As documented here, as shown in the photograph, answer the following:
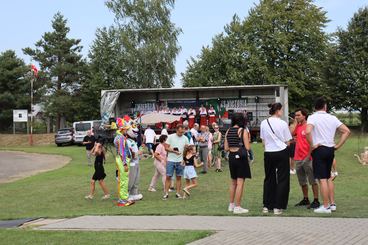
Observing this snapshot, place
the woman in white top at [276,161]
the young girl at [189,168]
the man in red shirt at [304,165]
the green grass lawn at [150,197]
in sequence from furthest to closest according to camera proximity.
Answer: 1. the young girl at [189,168]
2. the green grass lawn at [150,197]
3. the man in red shirt at [304,165]
4. the woman in white top at [276,161]

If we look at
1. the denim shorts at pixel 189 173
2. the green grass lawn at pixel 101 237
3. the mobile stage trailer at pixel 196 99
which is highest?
the mobile stage trailer at pixel 196 99

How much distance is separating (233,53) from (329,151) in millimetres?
40328

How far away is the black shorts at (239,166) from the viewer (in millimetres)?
9203

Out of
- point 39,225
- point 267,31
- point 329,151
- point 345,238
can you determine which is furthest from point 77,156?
point 267,31

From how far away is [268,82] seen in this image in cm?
4625

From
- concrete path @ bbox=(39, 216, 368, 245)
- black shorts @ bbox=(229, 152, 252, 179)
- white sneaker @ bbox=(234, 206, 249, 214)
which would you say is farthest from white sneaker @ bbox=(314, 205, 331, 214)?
black shorts @ bbox=(229, 152, 252, 179)

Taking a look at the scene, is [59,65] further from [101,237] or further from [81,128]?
[101,237]

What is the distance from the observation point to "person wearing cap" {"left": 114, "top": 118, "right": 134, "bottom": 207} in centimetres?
1155

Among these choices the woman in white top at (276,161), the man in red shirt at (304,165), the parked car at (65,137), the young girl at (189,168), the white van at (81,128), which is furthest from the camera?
the parked car at (65,137)

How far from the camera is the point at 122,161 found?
1176cm

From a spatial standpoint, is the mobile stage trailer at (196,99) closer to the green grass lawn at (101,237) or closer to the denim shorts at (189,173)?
the denim shorts at (189,173)

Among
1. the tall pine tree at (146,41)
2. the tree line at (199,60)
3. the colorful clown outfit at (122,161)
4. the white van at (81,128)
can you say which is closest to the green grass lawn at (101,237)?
the colorful clown outfit at (122,161)

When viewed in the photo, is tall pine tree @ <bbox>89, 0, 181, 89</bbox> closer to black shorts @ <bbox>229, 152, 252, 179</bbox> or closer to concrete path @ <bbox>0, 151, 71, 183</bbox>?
concrete path @ <bbox>0, 151, 71, 183</bbox>

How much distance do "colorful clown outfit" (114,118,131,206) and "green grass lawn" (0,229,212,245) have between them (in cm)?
351
